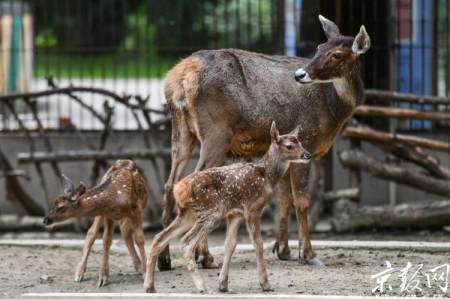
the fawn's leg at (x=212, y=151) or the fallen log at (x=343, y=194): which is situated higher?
the fawn's leg at (x=212, y=151)

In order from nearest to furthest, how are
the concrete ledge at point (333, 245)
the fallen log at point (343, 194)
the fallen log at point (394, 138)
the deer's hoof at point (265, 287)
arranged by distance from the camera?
1. the deer's hoof at point (265, 287)
2. the concrete ledge at point (333, 245)
3. the fallen log at point (394, 138)
4. the fallen log at point (343, 194)

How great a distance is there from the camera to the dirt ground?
9.23 m

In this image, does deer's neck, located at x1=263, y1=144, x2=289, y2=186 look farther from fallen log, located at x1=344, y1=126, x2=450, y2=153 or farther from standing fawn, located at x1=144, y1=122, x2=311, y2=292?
fallen log, located at x1=344, y1=126, x2=450, y2=153

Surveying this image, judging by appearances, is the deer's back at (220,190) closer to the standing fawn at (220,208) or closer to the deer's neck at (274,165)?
the standing fawn at (220,208)

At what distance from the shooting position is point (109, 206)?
31.0ft

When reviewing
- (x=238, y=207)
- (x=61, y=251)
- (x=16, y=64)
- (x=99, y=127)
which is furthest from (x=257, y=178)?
(x=16, y=64)

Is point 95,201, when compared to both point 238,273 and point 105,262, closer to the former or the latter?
point 105,262

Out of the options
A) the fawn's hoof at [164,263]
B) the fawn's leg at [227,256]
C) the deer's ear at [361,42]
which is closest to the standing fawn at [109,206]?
the fawn's hoof at [164,263]

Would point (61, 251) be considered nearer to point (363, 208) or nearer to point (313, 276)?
point (313, 276)

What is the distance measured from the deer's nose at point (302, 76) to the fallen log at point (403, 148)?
Result: 11.5 feet

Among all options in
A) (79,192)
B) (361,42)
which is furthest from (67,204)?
(361,42)

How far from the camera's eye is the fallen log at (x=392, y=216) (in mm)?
13445

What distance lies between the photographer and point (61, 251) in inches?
460

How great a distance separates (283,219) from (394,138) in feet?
9.85
